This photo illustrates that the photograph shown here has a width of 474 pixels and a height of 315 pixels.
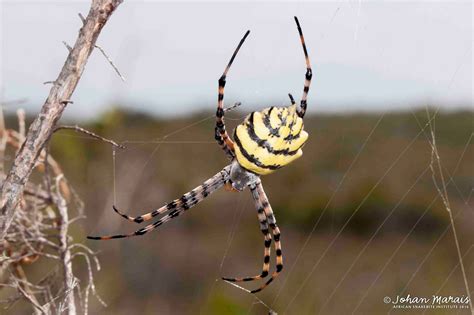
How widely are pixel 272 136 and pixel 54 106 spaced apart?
101cm

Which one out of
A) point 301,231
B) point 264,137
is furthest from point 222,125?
point 301,231

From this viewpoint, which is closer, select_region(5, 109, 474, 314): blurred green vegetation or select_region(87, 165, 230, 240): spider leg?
select_region(87, 165, 230, 240): spider leg

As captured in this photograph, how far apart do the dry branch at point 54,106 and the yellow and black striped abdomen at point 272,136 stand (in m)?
0.91

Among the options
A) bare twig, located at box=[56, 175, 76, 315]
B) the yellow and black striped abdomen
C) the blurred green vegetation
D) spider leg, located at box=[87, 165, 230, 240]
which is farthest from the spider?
the blurred green vegetation

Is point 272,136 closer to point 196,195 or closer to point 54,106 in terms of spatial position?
point 54,106

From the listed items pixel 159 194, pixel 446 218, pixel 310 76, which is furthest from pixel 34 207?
pixel 446 218

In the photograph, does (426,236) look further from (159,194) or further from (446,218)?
(159,194)

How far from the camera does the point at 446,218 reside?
2319cm

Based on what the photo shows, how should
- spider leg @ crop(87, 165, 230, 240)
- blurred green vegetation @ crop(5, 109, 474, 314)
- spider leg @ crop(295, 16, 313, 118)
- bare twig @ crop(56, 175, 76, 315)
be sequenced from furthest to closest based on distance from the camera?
blurred green vegetation @ crop(5, 109, 474, 314)
spider leg @ crop(87, 165, 230, 240)
spider leg @ crop(295, 16, 313, 118)
bare twig @ crop(56, 175, 76, 315)

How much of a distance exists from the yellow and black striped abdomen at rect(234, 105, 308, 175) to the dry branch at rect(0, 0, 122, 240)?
91cm

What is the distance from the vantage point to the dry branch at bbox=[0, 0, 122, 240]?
92.4 inches

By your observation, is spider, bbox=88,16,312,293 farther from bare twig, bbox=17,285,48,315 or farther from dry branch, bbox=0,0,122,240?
dry branch, bbox=0,0,122,240

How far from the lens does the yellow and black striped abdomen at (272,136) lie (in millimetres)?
3045

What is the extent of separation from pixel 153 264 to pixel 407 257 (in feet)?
24.2
